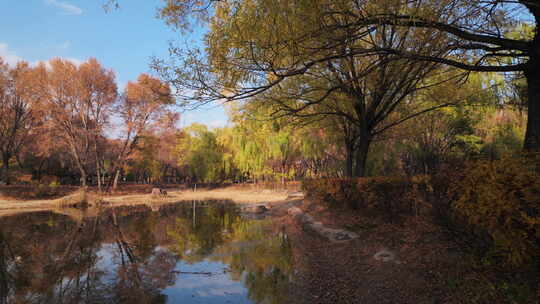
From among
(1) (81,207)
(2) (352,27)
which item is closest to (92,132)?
(1) (81,207)

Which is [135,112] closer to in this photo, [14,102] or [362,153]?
[14,102]

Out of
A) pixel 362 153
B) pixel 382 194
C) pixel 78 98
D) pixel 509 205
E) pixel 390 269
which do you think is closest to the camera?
pixel 509 205

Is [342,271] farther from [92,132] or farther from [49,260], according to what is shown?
[92,132]

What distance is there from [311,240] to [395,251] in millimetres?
3040

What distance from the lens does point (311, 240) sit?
842cm

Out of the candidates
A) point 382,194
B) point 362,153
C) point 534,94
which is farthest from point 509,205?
point 362,153

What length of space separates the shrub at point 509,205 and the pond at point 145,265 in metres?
2.78

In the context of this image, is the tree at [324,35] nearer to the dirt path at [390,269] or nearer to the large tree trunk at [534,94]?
the large tree trunk at [534,94]

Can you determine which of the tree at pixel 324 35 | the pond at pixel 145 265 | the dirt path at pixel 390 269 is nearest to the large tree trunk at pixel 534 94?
the tree at pixel 324 35

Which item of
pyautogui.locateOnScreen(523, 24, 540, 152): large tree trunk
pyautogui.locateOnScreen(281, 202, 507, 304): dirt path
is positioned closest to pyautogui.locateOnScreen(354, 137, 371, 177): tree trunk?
pyautogui.locateOnScreen(281, 202, 507, 304): dirt path

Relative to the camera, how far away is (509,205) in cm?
337

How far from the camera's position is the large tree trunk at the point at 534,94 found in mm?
4809

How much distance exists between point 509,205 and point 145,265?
20.3ft

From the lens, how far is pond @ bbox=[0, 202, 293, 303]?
15.6 feet
